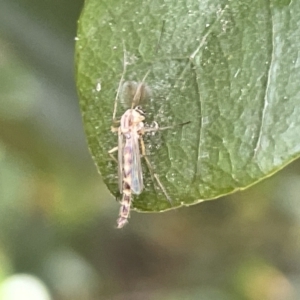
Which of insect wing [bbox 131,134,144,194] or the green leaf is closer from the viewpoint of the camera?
the green leaf

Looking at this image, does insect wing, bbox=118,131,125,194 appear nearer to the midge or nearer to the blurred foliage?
the midge

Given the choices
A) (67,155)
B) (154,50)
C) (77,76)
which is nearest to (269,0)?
(154,50)

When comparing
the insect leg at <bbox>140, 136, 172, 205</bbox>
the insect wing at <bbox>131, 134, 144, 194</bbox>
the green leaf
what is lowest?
the insect wing at <bbox>131, 134, 144, 194</bbox>

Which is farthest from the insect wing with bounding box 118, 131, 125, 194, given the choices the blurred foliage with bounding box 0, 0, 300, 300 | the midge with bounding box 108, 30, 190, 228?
the blurred foliage with bounding box 0, 0, 300, 300

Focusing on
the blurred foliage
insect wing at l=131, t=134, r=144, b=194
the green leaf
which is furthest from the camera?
the blurred foliage

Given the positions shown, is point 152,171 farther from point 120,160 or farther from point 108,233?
point 108,233

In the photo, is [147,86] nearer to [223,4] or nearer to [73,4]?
[223,4]

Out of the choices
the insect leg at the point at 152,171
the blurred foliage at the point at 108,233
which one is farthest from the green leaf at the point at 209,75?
the blurred foliage at the point at 108,233
